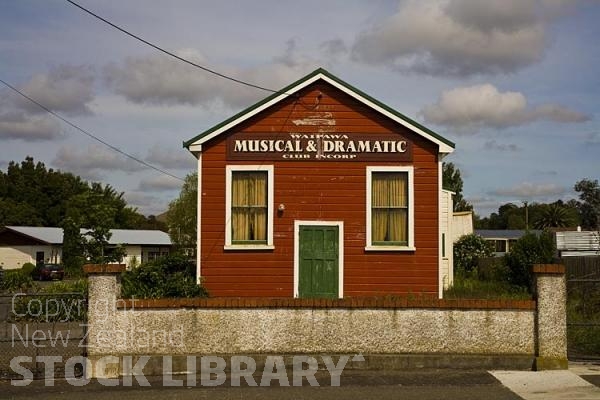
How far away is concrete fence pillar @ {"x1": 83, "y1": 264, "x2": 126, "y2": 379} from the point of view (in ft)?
35.9

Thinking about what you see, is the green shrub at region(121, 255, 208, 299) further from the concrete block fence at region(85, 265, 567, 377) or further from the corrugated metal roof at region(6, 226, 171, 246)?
the corrugated metal roof at region(6, 226, 171, 246)

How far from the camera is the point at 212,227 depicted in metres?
16.2

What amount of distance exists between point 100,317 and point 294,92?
753 cm

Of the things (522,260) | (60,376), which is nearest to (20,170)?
(522,260)

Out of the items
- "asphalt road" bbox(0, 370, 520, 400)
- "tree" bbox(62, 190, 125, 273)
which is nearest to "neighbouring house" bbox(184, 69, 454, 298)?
"asphalt road" bbox(0, 370, 520, 400)

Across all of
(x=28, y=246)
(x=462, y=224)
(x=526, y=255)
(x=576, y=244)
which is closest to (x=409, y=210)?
(x=526, y=255)

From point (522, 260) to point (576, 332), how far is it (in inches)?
460

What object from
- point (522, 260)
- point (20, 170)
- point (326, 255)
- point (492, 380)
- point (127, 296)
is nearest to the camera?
point (492, 380)

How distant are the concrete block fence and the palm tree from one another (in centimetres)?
8711

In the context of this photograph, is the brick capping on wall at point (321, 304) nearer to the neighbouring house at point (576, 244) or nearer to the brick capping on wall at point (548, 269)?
the brick capping on wall at point (548, 269)

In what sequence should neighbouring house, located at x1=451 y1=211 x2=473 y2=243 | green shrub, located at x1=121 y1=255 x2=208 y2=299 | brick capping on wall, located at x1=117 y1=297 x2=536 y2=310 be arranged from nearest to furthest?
brick capping on wall, located at x1=117 y1=297 x2=536 y2=310 → green shrub, located at x1=121 y1=255 x2=208 y2=299 → neighbouring house, located at x1=451 y1=211 x2=473 y2=243

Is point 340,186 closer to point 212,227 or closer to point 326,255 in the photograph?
point 326,255

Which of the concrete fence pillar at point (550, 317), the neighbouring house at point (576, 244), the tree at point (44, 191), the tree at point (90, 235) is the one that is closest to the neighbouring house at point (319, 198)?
the concrete fence pillar at point (550, 317)

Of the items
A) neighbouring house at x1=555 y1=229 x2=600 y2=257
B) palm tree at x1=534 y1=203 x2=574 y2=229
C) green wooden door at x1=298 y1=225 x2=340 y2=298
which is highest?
palm tree at x1=534 y1=203 x2=574 y2=229
